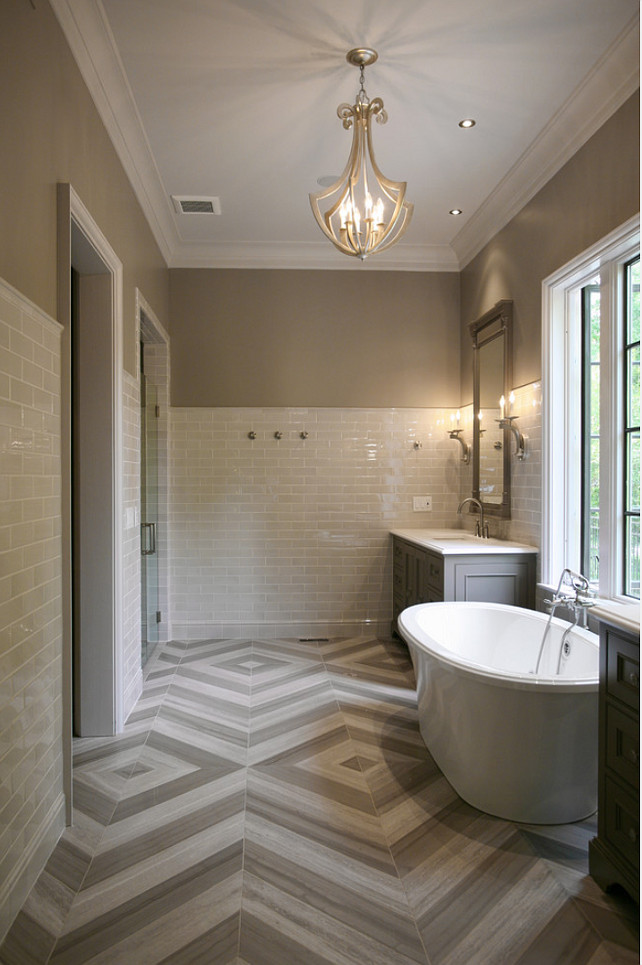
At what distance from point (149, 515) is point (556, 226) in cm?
359

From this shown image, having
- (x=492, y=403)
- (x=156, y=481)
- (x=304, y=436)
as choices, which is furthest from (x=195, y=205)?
(x=492, y=403)

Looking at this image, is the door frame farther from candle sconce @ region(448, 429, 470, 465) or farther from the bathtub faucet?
candle sconce @ region(448, 429, 470, 465)

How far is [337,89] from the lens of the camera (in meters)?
3.05

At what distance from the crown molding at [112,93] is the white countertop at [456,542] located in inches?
116

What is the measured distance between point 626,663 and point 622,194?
7.05 feet

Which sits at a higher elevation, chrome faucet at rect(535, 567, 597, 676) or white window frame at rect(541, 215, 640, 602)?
white window frame at rect(541, 215, 640, 602)

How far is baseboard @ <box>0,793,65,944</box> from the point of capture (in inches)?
68.9

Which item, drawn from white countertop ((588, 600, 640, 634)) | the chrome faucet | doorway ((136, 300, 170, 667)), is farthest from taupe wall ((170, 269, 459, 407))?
white countertop ((588, 600, 640, 634))

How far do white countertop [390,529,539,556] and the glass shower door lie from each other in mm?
2024

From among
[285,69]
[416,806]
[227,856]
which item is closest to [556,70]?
[285,69]

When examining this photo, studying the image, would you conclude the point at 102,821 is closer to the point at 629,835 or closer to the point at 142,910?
the point at 142,910

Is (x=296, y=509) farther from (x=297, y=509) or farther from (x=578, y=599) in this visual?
(x=578, y=599)

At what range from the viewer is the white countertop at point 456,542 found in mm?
3672

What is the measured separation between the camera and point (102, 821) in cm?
235
